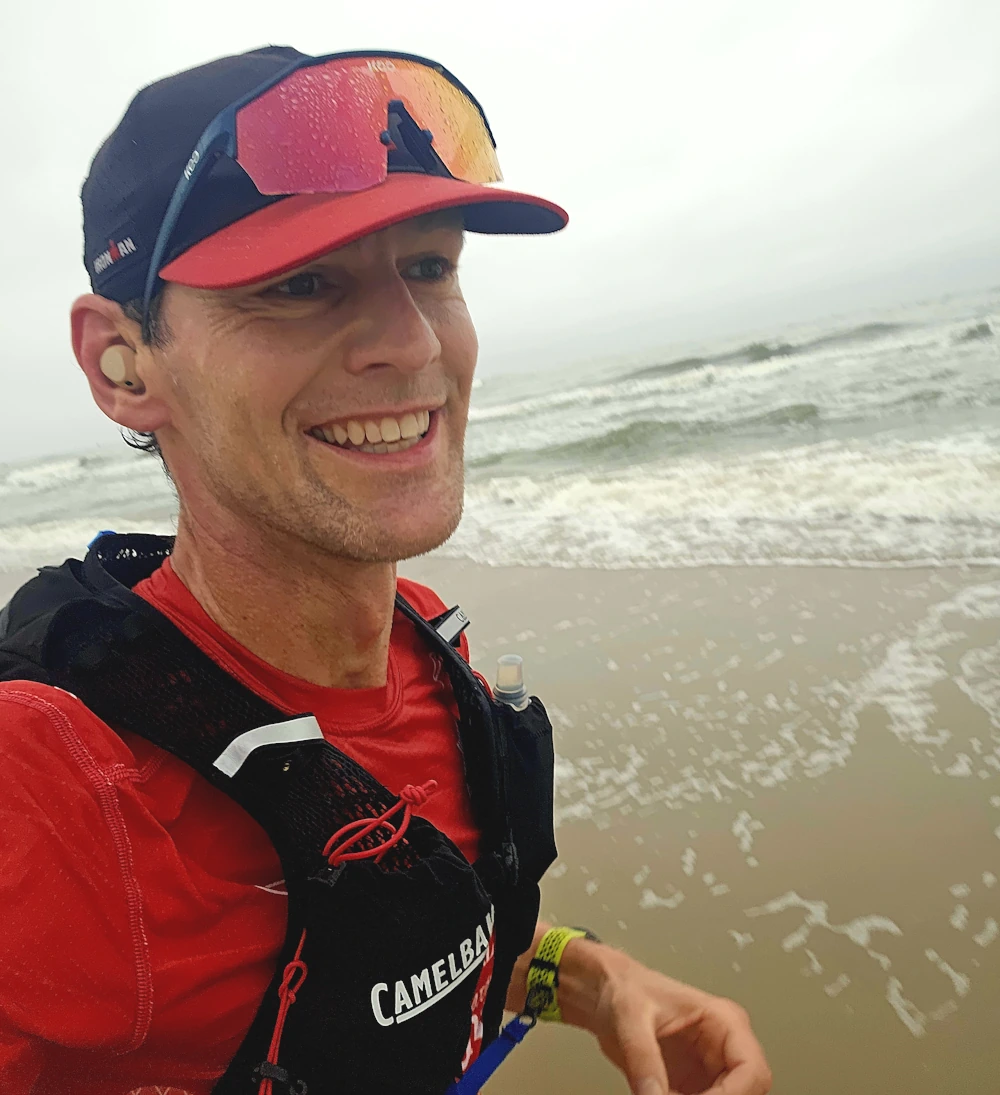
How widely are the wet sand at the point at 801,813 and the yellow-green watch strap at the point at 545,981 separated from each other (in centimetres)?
70

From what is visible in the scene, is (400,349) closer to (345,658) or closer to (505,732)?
(345,658)

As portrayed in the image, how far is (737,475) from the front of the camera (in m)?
10.2

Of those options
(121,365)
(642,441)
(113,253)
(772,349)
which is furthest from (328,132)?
(772,349)

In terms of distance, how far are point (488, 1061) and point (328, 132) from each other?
1.98 m

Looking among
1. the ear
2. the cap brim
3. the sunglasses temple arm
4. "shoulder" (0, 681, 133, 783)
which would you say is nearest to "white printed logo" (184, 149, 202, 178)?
the sunglasses temple arm

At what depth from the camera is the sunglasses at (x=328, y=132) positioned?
49.0 inches

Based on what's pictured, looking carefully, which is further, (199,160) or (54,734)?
(199,160)

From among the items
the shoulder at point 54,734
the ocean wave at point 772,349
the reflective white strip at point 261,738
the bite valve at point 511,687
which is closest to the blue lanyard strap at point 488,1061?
the bite valve at point 511,687

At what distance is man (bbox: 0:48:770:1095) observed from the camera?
104cm

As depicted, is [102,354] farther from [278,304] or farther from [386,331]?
[386,331]

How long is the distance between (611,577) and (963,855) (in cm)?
393

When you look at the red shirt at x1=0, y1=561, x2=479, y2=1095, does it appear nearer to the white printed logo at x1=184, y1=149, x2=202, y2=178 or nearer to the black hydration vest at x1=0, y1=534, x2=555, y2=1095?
the black hydration vest at x1=0, y1=534, x2=555, y2=1095

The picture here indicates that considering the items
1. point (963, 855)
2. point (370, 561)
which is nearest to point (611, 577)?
point (963, 855)

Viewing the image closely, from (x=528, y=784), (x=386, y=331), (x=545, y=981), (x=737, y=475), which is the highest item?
(x=386, y=331)
